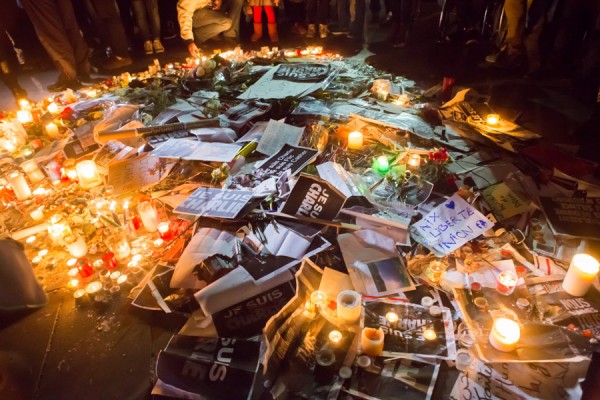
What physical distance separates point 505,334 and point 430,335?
31 cm

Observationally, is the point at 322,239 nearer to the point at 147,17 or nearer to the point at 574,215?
the point at 574,215

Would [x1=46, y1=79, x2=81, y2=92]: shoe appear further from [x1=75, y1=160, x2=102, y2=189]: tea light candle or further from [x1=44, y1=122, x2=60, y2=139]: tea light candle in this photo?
[x1=75, y1=160, x2=102, y2=189]: tea light candle

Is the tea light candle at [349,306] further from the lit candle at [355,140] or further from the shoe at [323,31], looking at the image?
the shoe at [323,31]

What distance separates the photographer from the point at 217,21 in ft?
20.3

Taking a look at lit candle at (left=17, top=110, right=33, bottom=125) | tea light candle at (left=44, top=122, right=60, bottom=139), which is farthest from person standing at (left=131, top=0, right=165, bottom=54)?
tea light candle at (left=44, top=122, right=60, bottom=139)

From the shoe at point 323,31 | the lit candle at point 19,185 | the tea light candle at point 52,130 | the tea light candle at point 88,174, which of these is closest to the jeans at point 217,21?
the shoe at point 323,31

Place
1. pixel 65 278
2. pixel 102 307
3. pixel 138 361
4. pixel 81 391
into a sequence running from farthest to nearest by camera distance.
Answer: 1. pixel 65 278
2. pixel 102 307
3. pixel 138 361
4. pixel 81 391

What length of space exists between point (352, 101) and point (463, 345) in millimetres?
2918

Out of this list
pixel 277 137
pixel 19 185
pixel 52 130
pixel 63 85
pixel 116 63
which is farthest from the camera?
pixel 116 63

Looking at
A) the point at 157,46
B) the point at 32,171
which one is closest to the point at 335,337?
the point at 32,171

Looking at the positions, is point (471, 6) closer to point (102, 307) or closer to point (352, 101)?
point (352, 101)

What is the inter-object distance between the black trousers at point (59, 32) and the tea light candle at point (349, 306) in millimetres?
5204

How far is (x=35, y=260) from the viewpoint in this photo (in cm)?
241

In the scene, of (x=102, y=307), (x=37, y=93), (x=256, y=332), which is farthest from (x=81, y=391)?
(x=37, y=93)
